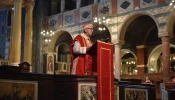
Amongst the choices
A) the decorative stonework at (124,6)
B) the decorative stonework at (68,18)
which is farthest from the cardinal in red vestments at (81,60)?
the decorative stonework at (68,18)

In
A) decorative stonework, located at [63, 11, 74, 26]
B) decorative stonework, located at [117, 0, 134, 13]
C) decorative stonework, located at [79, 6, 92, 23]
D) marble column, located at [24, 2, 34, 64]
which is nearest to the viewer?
marble column, located at [24, 2, 34, 64]

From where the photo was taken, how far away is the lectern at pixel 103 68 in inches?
233

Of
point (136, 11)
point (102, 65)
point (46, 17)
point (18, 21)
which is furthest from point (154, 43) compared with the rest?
point (102, 65)

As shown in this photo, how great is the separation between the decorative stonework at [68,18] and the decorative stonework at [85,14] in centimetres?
101

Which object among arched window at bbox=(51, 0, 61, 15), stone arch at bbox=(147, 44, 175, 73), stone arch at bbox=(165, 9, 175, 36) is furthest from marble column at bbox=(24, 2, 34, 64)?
stone arch at bbox=(147, 44, 175, 73)

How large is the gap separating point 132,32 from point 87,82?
18895 millimetres

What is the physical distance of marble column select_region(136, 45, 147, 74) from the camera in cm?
2342

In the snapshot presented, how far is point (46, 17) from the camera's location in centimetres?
2570

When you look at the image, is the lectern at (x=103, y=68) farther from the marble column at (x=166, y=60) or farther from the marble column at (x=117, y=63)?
the marble column at (x=117, y=63)

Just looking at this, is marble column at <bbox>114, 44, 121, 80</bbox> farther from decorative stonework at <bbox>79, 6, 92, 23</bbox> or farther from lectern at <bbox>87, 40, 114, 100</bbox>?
lectern at <bbox>87, 40, 114, 100</bbox>

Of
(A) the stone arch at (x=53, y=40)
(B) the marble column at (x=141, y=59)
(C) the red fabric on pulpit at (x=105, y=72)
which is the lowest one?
(C) the red fabric on pulpit at (x=105, y=72)

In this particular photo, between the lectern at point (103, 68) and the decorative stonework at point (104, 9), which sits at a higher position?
the decorative stonework at point (104, 9)

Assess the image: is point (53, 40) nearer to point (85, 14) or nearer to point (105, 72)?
point (85, 14)

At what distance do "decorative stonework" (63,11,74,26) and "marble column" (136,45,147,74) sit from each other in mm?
Answer: 5935
